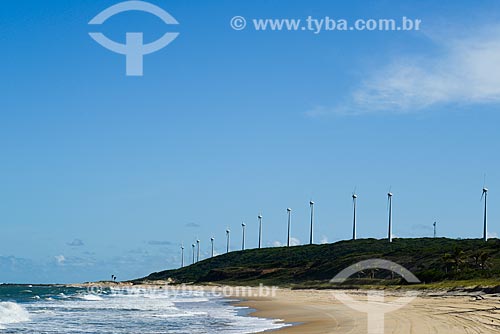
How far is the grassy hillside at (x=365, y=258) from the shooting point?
7921 cm

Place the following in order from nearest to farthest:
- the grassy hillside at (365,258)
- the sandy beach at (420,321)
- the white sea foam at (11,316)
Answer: the sandy beach at (420,321), the white sea foam at (11,316), the grassy hillside at (365,258)

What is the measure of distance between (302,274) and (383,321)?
281ft

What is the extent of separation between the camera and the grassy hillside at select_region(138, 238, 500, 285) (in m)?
79.2

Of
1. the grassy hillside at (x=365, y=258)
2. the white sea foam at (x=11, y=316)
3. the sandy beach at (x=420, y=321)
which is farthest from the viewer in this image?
the grassy hillside at (x=365, y=258)

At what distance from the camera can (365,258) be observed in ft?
368

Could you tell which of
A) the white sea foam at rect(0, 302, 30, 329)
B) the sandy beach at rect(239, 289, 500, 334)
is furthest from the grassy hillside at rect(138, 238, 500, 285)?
the white sea foam at rect(0, 302, 30, 329)

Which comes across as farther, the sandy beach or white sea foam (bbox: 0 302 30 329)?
white sea foam (bbox: 0 302 30 329)

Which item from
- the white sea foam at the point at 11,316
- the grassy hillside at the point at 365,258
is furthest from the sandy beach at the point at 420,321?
the grassy hillside at the point at 365,258

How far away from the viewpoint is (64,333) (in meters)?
35.9

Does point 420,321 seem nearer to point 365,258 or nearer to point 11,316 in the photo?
point 11,316

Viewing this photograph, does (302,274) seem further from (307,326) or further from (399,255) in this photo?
(307,326)

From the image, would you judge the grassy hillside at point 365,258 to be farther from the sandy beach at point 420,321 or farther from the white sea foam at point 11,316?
the white sea foam at point 11,316

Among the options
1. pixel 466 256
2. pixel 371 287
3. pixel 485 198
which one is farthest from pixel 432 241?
pixel 371 287

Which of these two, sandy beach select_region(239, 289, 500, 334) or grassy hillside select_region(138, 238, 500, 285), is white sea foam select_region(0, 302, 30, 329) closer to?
sandy beach select_region(239, 289, 500, 334)
